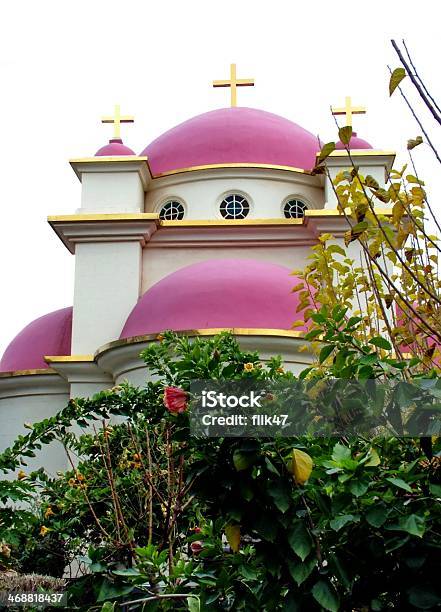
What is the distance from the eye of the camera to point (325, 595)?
7.27 ft

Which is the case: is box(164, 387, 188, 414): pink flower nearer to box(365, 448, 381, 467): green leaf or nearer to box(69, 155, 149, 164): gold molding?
box(365, 448, 381, 467): green leaf

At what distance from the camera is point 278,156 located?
14266 mm

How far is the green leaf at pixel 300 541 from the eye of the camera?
225 centimetres

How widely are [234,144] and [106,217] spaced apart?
9.28 ft

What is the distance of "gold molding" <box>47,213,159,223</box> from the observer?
12883mm

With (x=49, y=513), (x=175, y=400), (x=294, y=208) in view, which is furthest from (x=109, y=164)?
(x=175, y=400)

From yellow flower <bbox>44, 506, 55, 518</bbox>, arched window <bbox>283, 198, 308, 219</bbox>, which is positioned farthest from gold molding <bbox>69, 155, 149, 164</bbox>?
yellow flower <bbox>44, 506, 55, 518</bbox>

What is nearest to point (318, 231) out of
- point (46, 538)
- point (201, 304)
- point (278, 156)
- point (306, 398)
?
point (278, 156)

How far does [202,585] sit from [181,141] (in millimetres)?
12930

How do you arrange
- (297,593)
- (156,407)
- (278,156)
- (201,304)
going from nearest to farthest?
(297,593)
(156,407)
(201,304)
(278,156)

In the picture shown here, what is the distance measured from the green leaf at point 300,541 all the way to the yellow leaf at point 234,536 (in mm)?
174

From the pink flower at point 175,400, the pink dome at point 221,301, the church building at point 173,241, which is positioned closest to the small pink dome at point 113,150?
the church building at point 173,241

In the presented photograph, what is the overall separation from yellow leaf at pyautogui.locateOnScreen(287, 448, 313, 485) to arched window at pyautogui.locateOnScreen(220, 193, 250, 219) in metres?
11.7

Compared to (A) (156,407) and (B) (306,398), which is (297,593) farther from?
(A) (156,407)
